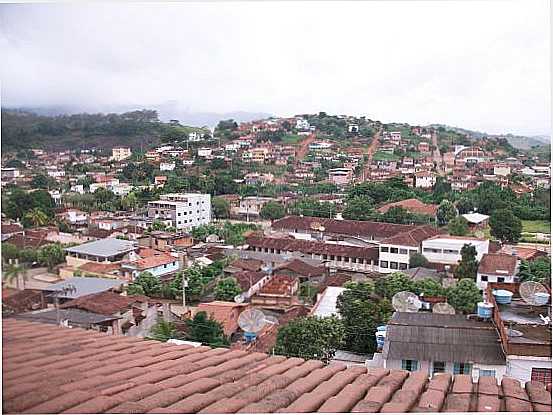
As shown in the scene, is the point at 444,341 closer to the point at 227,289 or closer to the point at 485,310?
the point at 485,310

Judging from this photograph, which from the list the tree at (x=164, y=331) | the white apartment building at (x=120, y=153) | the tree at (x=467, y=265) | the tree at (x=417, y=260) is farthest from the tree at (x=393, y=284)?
the white apartment building at (x=120, y=153)

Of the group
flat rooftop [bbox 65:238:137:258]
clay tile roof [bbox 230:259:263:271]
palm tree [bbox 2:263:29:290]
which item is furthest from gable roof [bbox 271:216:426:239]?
palm tree [bbox 2:263:29:290]

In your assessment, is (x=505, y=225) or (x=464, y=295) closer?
(x=505, y=225)

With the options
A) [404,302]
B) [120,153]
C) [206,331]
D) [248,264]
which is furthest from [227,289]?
[120,153]

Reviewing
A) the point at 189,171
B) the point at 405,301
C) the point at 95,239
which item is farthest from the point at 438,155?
the point at 95,239

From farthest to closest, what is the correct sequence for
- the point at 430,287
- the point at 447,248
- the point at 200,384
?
the point at 430,287, the point at 447,248, the point at 200,384

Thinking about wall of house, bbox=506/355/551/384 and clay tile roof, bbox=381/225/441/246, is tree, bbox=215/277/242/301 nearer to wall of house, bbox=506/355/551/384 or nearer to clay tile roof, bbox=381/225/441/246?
clay tile roof, bbox=381/225/441/246
